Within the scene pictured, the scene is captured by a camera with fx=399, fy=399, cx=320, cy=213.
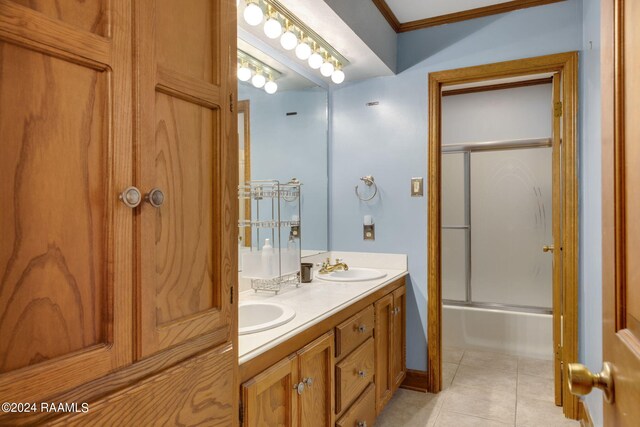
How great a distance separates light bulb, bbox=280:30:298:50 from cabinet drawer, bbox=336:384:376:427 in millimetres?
1792

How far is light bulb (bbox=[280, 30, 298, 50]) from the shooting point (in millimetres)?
2053

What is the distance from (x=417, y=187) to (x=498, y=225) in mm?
1526

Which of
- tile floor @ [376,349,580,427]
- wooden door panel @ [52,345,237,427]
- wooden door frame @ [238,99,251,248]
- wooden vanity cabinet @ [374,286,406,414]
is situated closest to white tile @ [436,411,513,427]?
tile floor @ [376,349,580,427]

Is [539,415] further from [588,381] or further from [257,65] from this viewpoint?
[257,65]

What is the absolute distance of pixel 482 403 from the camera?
244 centimetres

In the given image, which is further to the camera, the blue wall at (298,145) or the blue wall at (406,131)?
the blue wall at (406,131)

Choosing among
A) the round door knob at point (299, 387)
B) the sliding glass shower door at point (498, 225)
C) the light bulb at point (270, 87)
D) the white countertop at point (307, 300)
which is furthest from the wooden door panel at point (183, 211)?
the sliding glass shower door at point (498, 225)

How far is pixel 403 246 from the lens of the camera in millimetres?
2693

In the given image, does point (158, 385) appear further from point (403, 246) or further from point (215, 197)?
point (403, 246)

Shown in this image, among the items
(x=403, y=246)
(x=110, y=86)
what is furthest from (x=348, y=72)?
(x=110, y=86)

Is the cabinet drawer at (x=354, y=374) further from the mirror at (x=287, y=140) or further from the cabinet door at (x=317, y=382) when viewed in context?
the mirror at (x=287, y=140)

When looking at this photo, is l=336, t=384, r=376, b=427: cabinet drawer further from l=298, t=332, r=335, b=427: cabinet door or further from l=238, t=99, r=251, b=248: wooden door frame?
l=238, t=99, r=251, b=248: wooden door frame

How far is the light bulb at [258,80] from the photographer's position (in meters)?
2.11

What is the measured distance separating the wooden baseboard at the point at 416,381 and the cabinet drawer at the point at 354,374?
0.73 meters
